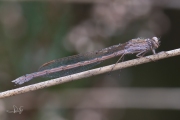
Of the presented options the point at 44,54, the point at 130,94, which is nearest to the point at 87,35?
the point at 44,54

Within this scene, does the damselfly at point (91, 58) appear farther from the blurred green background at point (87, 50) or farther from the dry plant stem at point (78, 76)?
the blurred green background at point (87, 50)

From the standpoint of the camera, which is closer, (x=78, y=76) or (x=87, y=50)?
(x=78, y=76)

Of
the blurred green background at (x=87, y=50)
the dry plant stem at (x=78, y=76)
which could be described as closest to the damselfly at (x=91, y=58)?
the dry plant stem at (x=78, y=76)

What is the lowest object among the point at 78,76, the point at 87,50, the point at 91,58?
the point at 78,76

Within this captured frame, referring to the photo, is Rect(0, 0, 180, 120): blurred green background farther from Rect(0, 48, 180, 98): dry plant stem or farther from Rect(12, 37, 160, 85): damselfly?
Rect(0, 48, 180, 98): dry plant stem

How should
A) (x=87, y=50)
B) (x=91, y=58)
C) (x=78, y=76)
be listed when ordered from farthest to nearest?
(x=87, y=50) → (x=91, y=58) → (x=78, y=76)

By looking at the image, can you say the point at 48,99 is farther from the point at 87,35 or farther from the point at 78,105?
the point at 87,35

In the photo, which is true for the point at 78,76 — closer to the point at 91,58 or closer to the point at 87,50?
the point at 91,58

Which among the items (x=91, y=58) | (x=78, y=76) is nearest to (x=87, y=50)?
(x=91, y=58)
